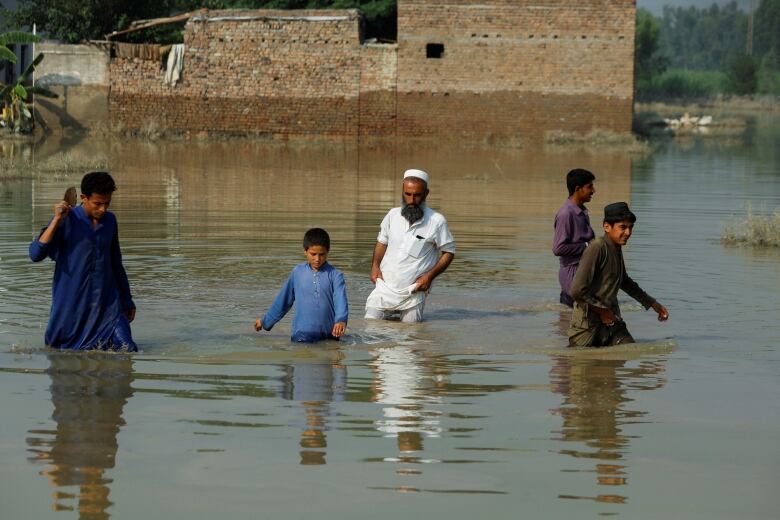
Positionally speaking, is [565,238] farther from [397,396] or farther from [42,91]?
[42,91]

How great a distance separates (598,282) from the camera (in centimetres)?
823

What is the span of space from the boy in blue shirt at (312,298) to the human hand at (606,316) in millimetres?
1610

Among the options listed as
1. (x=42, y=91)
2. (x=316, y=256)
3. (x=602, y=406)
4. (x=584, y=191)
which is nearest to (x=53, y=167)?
(x=42, y=91)

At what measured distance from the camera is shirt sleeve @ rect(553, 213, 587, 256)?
9852mm

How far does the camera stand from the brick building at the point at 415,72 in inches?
1385

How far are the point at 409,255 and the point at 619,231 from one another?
77.6 inches

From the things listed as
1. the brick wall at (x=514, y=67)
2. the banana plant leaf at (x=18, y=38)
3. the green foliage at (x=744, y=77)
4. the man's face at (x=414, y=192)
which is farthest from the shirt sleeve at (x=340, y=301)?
the green foliage at (x=744, y=77)

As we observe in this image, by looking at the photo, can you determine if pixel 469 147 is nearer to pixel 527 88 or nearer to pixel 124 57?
pixel 527 88

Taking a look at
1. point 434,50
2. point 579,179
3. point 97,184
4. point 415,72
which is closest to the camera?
point 97,184

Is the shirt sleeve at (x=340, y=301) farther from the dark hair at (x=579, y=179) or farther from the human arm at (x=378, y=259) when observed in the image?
the dark hair at (x=579, y=179)

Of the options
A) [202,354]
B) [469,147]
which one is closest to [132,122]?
[469,147]

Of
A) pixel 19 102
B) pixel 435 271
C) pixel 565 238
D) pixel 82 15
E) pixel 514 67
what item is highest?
pixel 82 15

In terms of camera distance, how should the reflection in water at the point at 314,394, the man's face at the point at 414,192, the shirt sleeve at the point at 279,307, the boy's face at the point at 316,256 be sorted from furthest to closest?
the man's face at the point at 414,192 → the shirt sleeve at the point at 279,307 → the boy's face at the point at 316,256 → the reflection in water at the point at 314,394

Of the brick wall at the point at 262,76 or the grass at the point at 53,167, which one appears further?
the brick wall at the point at 262,76
